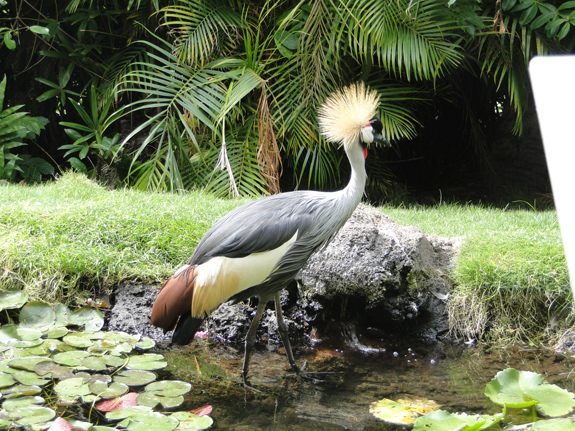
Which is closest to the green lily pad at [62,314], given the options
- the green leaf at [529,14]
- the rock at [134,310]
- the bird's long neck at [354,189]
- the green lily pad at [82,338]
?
the green lily pad at [82,338]

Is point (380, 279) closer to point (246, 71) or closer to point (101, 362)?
point (101, 362)

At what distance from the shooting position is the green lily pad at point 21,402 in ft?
8.06

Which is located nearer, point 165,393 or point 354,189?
point 165,393

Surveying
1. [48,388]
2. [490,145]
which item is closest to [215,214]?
[48,388]

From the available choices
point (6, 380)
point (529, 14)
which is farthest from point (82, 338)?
point (529, 14)

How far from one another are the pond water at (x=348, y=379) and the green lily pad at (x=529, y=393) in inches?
8.7

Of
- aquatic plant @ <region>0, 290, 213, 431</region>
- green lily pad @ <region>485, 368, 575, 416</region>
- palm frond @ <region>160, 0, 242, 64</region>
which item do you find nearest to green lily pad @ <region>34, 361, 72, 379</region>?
aquatic plant @ <region>0, 290, 213, 431</region>

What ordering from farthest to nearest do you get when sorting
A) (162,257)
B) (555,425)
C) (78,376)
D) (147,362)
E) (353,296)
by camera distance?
(162,257) < (353,296) < (147,362) < (78,376) < (555,425)

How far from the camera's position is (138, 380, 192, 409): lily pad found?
2.60 metres

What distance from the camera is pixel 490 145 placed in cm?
777

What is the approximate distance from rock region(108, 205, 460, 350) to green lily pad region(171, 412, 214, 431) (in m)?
1.02

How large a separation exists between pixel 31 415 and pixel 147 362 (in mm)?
666

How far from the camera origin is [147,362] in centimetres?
296

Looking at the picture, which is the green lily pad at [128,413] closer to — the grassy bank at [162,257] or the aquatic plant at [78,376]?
the aquatic plant at [78,376]
